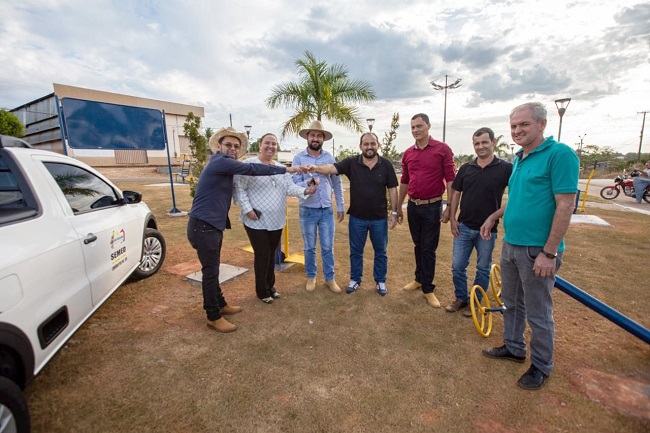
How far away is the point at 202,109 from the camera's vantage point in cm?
5275

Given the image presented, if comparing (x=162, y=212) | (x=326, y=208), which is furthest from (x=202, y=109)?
(x=326, y=208)

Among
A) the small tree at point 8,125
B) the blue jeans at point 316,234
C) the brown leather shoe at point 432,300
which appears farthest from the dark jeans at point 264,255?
the small tree at point 8,125

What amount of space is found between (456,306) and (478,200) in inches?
49.7

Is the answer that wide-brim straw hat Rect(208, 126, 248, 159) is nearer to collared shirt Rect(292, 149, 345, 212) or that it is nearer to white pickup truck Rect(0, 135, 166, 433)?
collared shirt Rect(292, 149, 345, 212)

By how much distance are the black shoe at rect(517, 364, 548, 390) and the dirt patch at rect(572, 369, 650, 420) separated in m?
0.30

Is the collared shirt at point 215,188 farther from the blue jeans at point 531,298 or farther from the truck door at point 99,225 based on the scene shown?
the blue jeans at point 531,298

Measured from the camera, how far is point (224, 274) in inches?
181

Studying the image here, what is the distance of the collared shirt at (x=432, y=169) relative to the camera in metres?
3.65

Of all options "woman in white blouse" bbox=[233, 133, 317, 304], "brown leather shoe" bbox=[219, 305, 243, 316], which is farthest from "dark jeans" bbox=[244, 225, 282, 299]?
"brown leather shoe" bbox=[219, 305, 243, 316]

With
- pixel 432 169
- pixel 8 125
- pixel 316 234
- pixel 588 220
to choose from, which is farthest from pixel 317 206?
pixel 8 125

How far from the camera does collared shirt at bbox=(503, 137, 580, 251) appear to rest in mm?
2076

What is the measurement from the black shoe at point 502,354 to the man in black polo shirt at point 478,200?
0.71 meters

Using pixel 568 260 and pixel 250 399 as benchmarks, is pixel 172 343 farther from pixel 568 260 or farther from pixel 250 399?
pixel 568 260

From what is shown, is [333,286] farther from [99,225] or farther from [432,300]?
[99,225]
